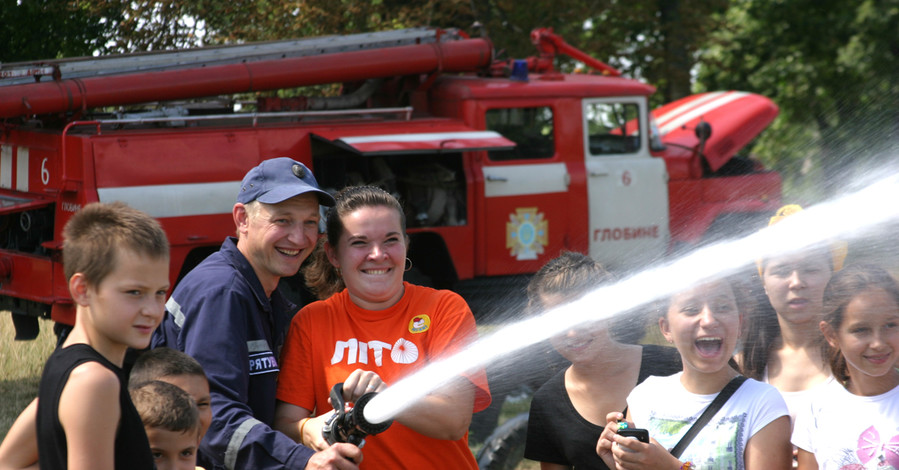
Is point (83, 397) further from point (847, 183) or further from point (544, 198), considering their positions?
point (544, 198)

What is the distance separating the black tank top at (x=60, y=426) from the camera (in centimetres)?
214

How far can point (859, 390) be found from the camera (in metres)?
2.78

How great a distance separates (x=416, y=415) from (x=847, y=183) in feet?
8.61

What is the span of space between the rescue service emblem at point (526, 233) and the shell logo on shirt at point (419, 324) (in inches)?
233

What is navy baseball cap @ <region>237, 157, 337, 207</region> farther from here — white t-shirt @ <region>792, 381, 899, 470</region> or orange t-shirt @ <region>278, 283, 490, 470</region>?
white t-shirt @ <region>792, 381, 899, 470</region>

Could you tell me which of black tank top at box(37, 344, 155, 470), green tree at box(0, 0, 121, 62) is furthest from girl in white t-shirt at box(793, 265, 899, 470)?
green tree at box(0, 0, 121, 62)

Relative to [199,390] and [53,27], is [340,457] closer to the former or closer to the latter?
[199,390]

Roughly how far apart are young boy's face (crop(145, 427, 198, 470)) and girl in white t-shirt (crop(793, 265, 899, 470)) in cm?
176

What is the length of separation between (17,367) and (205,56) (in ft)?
9.91

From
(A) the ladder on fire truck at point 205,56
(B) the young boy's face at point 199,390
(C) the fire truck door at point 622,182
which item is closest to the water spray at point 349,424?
(B) the young boy's face at point 199,390

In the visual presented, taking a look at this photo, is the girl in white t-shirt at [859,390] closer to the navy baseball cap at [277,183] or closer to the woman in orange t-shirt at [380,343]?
the woman in orange t-shirt at [380,343]

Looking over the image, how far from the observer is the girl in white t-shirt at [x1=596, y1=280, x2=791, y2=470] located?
2.69 meters

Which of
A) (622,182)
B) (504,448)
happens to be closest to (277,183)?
(504,448)

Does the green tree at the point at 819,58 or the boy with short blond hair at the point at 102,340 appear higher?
the green tree at the point at 819,58
